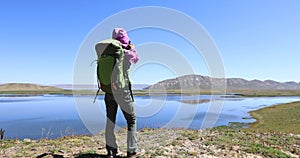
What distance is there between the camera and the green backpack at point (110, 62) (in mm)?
5371

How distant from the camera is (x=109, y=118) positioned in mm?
5965

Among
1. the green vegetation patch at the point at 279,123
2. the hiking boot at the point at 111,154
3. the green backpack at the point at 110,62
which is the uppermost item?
the green backpack at the point at 110,62

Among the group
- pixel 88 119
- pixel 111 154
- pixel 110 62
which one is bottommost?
pixel 88 119

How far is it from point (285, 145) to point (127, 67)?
7632 mm

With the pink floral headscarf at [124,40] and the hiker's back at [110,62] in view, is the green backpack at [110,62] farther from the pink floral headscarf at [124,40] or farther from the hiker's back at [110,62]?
the pink floral headscarf at [124,40]

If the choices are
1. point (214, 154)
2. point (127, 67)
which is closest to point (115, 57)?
point (127, 67)

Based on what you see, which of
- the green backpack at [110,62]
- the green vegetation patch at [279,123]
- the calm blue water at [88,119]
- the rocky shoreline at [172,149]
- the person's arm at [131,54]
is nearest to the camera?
the green backpack at [110,62]

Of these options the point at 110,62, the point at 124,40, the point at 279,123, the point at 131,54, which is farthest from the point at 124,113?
the point at 279,123

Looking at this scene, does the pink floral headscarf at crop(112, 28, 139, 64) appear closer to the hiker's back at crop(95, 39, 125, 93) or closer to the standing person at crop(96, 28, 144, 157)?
the standing person at crop(96, 28, 144, 157)

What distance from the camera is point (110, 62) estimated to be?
543cm

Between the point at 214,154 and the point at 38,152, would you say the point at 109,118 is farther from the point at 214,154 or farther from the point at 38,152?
the point at 214,154

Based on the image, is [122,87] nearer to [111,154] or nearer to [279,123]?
[111,154]

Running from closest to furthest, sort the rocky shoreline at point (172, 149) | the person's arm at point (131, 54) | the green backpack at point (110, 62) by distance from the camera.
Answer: the green backpack at point (110, 62) → the person's arm at point (131, 54) → the rocky shoreline at point (172, 149)

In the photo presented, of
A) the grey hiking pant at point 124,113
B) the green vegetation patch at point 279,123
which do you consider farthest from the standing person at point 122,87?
the green vegetation patch at point 279,123
